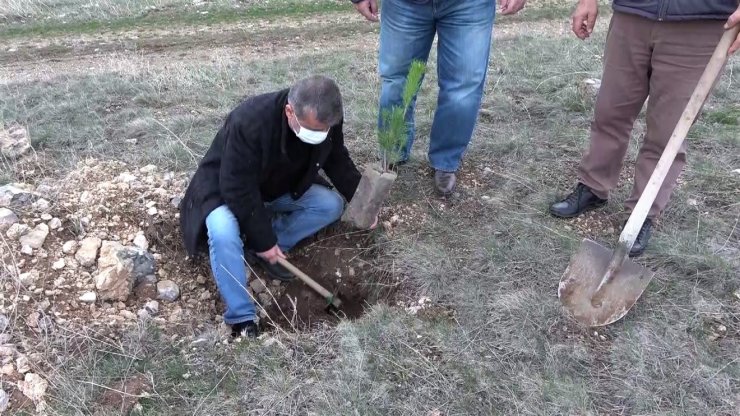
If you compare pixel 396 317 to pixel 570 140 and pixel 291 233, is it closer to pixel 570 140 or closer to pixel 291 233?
pixel 291 233

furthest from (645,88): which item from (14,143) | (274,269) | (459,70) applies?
(14,143)

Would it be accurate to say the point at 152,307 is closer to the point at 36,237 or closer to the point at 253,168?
the point at 36,237

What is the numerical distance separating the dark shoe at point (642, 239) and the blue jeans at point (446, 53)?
0.99m

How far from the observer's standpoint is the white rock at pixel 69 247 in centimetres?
264

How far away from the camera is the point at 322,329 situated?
247 centimetres

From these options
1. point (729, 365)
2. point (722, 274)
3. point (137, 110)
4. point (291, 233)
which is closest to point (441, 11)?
point (291, 233)

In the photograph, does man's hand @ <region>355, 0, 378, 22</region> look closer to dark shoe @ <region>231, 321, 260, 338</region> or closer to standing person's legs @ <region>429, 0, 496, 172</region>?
standing person's legs @ <region>429, 0, 496, 172</region>

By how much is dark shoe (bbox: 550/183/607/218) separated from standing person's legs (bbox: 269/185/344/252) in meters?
1.15

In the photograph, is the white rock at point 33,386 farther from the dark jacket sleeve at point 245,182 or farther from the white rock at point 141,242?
the dark jacket sleeve at point 245,182

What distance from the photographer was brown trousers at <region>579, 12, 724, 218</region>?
241 centimetres

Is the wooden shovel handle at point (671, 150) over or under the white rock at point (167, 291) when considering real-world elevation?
over

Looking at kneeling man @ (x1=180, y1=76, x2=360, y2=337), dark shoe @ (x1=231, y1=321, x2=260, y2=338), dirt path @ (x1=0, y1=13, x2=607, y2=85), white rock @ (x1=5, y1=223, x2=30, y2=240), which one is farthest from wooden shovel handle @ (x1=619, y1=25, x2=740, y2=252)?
dirt path @ (x1=0, y1=13, x2=607, y2=85)

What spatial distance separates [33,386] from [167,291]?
0.70m

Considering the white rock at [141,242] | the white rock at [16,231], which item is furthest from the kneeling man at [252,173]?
the white rock at [16,231]
